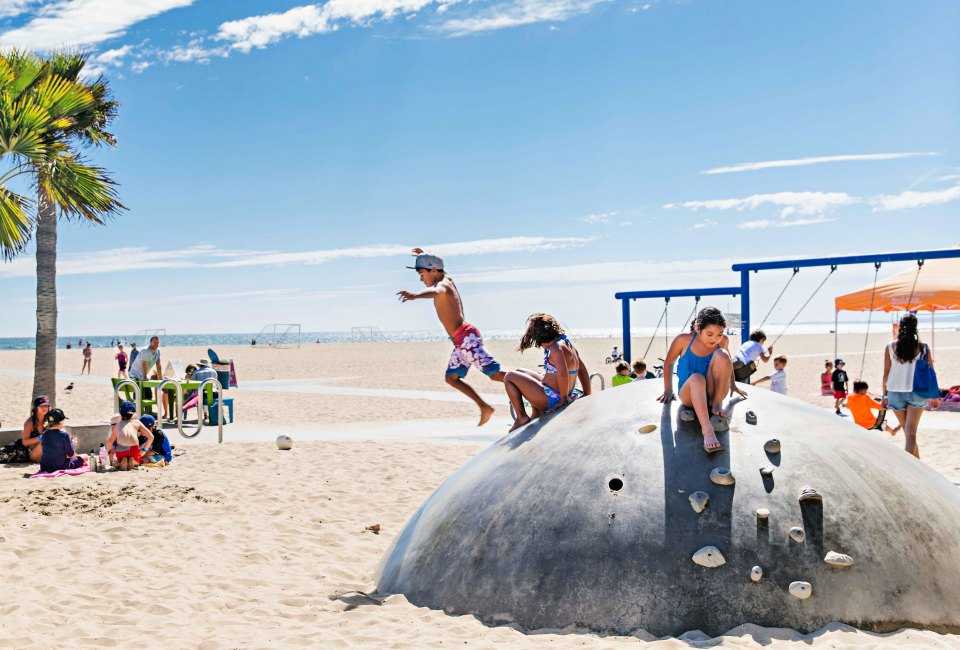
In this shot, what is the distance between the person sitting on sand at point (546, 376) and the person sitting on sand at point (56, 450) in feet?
25.4

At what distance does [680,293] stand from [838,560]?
52.5 feet

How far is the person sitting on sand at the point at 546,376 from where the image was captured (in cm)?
573

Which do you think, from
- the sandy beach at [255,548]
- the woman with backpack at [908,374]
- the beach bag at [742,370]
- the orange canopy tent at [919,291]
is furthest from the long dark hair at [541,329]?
the orange canopy tent at [919,291]

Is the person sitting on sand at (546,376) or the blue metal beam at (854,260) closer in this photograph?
the person sitting on sand at (546,376)

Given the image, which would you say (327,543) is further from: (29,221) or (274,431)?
(29,221)

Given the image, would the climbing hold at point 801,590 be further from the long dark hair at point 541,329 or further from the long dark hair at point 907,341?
the long dark hair at point 907,341

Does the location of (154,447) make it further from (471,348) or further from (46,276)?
(46,276)

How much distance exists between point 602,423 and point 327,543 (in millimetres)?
3559

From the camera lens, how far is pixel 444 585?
4.86 m

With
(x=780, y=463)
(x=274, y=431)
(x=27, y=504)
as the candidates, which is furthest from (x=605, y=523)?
(x=274, y=431)

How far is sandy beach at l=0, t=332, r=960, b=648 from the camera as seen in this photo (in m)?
4.61

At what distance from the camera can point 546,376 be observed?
231 inches

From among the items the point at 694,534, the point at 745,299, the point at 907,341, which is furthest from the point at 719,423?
the point at 745,299

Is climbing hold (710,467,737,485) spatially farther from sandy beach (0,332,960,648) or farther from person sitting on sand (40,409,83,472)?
person sitting on sand (40,409,83,472)
